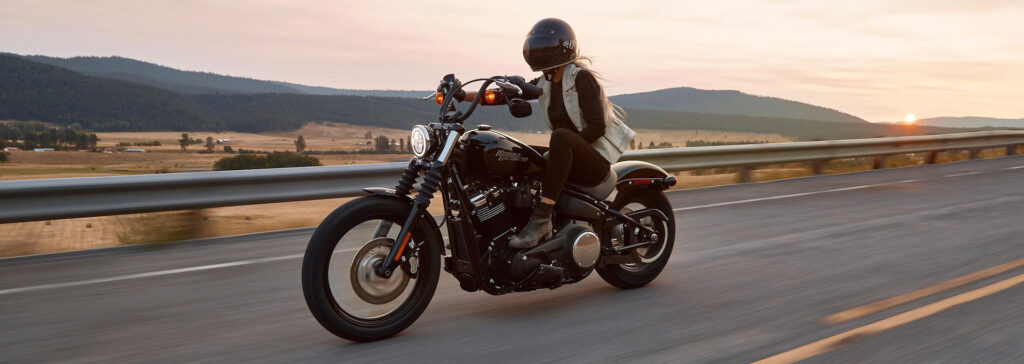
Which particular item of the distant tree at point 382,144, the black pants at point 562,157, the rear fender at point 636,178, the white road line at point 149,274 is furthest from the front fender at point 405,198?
the distant tree at point 382,144

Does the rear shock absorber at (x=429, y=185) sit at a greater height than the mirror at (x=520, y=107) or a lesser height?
lesser

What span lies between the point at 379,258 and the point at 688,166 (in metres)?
9.13

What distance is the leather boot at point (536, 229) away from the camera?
4.63m

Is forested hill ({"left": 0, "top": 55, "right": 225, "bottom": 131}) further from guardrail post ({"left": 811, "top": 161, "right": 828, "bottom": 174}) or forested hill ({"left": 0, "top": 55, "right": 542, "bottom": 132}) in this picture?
guardrail post ({"left": 811, "top": 161, "right": 828, "bottom": 174})

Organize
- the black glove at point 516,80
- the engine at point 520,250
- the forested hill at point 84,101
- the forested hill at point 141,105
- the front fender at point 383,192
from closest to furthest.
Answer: the front fender at point 383,192, the black glove at point 516,80, the engine at point 520,250, the forested hill at point 141,105, the forested hill at point 84,101

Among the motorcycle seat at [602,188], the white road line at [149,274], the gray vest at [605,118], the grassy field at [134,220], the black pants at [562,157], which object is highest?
the gray vest at [605,118]

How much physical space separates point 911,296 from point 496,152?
2.90 metres

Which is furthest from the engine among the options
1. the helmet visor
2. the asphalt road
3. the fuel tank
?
the helmet visor

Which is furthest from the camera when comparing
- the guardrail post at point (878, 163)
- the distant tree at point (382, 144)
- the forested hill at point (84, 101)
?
the forested hill at point (84, 101)

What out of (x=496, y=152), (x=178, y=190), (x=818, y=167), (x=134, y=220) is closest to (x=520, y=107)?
(x=496, y=152)

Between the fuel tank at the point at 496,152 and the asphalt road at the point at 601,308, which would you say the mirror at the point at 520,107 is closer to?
the fuel tank at the point at 496,152

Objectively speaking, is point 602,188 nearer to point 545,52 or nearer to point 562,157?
point 562,157

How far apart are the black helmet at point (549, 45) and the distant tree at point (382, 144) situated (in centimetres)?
446

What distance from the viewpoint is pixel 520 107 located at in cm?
436
